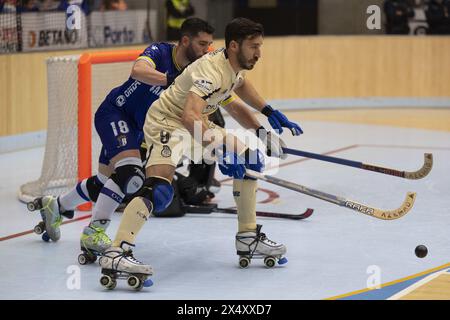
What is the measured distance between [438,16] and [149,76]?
973 centimetres

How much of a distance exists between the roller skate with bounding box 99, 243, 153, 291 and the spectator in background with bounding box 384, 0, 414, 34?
1024 centimetres

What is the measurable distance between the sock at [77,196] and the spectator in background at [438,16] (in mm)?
9631

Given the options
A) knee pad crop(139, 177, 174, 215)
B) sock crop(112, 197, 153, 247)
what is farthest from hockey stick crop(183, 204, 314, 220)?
sock crop(112, 197, 153, 247)

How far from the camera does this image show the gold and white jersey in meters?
5.58

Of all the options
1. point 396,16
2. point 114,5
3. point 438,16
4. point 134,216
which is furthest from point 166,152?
point 438,16

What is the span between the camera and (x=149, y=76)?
20.6 feet

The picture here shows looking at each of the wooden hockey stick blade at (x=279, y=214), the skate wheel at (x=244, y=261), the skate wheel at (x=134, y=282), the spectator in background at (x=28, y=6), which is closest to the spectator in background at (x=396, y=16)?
the spectator in background at (x=28, y=6)

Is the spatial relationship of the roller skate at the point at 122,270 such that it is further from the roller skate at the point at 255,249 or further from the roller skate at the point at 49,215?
the roller skate at the point at 49,215

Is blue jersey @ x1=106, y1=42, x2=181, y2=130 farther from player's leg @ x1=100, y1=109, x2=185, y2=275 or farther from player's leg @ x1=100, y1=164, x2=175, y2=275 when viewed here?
player's leg @ x1=100, y1=164, x2=175, y2=275

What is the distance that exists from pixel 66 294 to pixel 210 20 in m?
9.82

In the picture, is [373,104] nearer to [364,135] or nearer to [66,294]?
[364,135]

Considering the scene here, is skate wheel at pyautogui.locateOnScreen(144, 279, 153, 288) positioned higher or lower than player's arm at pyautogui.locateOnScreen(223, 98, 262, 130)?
lower

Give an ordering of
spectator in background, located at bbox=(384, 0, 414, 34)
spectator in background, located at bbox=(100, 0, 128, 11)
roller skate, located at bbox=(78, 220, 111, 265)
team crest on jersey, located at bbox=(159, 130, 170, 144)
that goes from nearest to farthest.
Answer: team crest on jersey, located at bbox=(159, 130, 170, 144) < roller skate, located at bbox=(78, 220, 111, 265) < spectator in background, located at bbox=(100, 0, 128, 11) < spectator in background, located at bbox=(384, 0, 414, 34)

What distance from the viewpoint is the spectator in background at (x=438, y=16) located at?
49.3ft
